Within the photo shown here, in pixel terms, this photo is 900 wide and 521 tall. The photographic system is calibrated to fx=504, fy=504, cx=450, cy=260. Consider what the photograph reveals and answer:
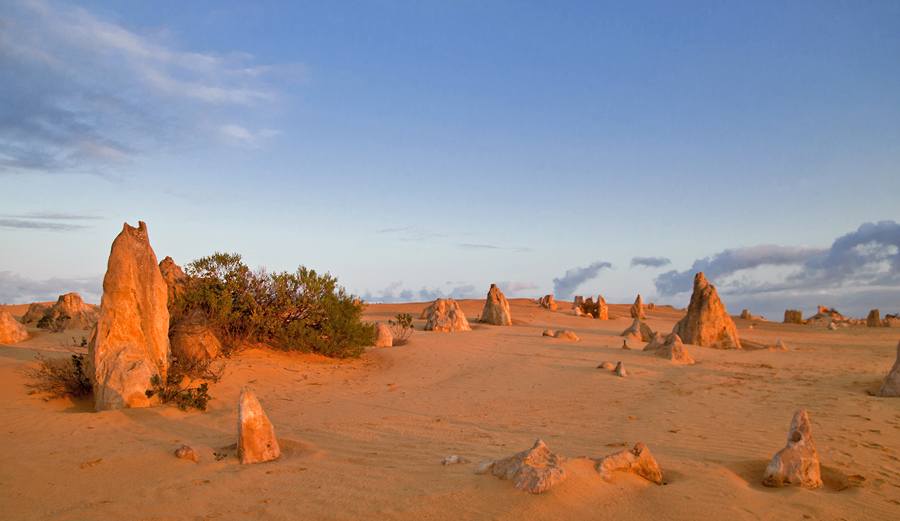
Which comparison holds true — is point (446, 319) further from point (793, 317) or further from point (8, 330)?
point (793, 317)

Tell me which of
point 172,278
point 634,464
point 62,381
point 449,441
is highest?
point 172,278

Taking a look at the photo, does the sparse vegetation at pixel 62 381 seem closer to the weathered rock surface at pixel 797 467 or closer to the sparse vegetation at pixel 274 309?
the sparse vegetation at pixel 274 309

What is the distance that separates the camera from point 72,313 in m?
16.7

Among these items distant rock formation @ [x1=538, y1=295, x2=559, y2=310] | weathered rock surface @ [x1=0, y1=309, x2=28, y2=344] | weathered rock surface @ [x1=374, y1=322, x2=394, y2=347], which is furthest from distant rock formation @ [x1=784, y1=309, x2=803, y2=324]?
weathered rock surface @ [x1=0, y1=309, x2=28, y2=344]

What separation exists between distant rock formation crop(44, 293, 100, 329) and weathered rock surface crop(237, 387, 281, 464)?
49.1 feet

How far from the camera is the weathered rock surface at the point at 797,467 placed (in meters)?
4.38

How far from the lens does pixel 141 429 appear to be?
20.6 feet

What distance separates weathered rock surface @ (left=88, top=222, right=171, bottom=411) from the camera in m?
7.14

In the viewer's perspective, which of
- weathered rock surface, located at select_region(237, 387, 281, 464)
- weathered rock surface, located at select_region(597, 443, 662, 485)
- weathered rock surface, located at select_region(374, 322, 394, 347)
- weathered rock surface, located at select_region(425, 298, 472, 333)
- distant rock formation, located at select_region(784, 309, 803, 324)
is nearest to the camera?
weathered rock surface, located at select_region(597, 443, 662, 485)

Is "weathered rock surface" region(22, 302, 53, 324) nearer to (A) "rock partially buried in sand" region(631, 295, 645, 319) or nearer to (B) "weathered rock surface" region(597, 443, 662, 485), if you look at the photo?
(B) "weathered rock surface" region(597, 443, 662, 485)

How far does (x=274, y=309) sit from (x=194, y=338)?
76.4 inches

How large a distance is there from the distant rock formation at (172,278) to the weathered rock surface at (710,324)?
15.1 metres

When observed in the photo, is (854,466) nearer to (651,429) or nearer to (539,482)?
(651,429)

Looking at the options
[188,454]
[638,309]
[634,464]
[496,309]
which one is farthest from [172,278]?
[638,309]
